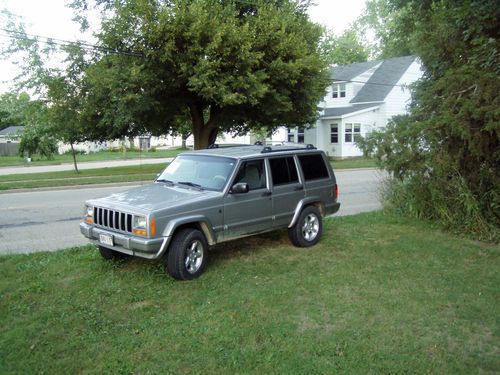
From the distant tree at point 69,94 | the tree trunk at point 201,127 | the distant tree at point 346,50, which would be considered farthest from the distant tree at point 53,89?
the distant tree at point 346,50

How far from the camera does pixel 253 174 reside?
693 cm

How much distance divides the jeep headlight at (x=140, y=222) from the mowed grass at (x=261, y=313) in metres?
0.74

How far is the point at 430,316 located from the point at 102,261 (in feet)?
14.1

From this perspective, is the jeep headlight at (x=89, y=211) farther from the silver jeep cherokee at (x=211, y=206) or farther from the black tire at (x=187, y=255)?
the black tire at (x=187, y=255)

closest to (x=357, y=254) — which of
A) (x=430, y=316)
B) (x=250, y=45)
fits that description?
(x=430, y=316)

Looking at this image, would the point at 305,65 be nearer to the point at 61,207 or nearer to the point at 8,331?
the point at 61,207

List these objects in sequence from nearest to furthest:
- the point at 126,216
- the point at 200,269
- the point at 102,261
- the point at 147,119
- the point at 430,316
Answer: the point at 430,316, the point at 126,216, the point at 200,269, the point at 102,261, the point at 147,119

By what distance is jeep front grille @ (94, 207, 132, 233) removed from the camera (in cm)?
569

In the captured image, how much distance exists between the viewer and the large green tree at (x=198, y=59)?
749 inches

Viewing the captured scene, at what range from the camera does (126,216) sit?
224 inches

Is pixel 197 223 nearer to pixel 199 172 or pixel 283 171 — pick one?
pixel 199 172

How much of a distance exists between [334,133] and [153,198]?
99.5 feet

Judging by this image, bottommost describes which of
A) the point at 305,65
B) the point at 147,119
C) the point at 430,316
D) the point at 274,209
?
the point at 430,316

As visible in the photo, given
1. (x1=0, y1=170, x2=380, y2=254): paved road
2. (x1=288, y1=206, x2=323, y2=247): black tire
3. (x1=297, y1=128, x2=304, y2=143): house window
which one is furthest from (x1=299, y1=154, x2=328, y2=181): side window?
(x1=297, y1=128, x2=304, y2=143): house window
